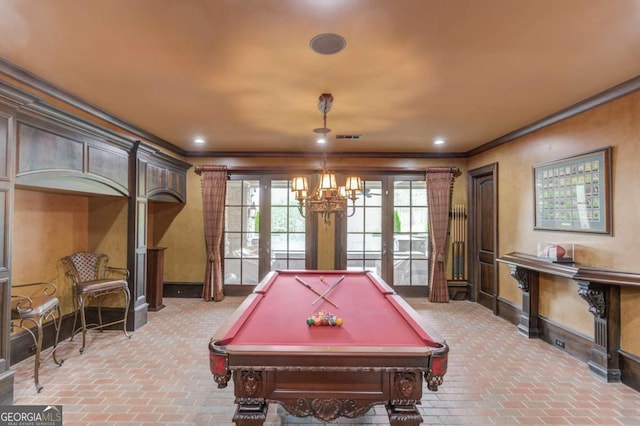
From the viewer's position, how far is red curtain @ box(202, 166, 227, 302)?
5.82 m

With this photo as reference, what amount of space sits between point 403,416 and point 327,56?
240cm

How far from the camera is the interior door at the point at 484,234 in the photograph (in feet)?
16.9

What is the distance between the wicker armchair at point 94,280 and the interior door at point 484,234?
5476 mm

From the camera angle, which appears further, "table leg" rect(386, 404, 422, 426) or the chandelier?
the chandelier

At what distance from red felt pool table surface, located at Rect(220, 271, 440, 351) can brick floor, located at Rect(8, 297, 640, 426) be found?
816 mm

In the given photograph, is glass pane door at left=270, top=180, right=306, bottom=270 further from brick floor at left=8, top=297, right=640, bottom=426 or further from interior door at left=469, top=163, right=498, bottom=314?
interior door at left=469, top=163, right=498, bottom=314

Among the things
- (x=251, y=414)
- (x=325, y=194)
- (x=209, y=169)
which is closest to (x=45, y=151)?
(x=325, y=194)

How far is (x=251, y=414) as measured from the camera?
1662mm

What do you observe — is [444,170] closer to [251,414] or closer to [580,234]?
[580,234]

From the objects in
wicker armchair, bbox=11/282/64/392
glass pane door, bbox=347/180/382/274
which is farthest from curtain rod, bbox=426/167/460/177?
wicker armchair, bbox=11/282/64/392

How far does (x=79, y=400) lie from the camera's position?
8.64 feet

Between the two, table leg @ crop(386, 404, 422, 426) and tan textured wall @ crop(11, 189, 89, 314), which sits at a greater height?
tan textured wall @ crop(11, 189, 89, 314)

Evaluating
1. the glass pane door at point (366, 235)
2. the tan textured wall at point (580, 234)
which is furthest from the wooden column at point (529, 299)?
the glass pane door at point (366, 235)

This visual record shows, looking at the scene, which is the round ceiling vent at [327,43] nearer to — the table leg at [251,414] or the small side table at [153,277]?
the table leg at [251,414]
